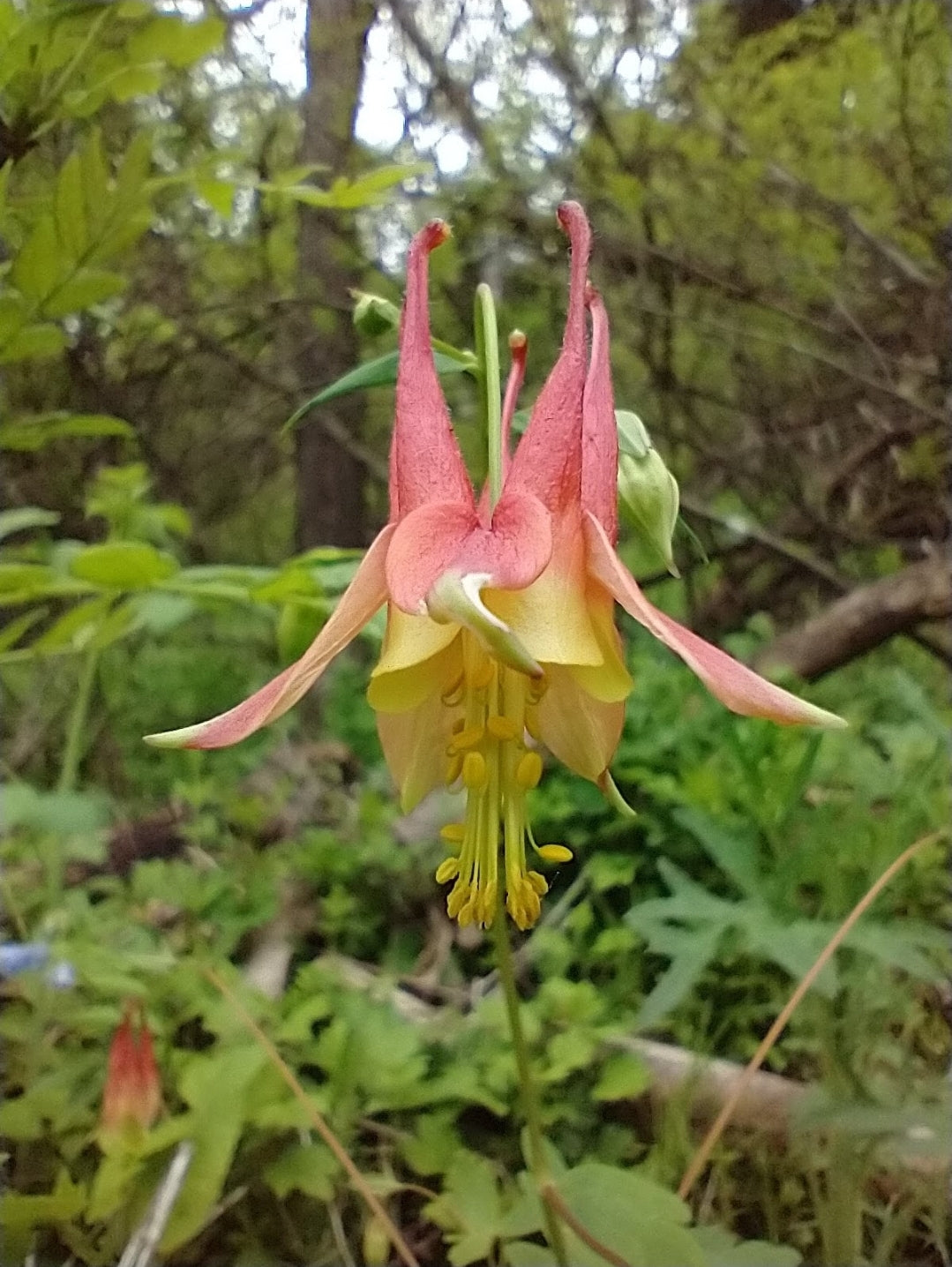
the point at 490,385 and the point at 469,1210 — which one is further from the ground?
the point at 490,385

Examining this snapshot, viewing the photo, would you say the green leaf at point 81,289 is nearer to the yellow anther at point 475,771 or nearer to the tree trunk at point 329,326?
the yellow anther at point 475,771

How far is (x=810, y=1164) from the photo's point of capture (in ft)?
2.44

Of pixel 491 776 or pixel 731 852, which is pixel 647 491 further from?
pixel 731 852

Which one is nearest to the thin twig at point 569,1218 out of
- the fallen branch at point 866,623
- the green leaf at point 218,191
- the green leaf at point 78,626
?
the green leaf at point 78,626

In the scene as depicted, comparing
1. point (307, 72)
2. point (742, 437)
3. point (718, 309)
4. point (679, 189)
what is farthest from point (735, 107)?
point (307, 72)

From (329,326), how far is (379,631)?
111 centimetres

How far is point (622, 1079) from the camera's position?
2.57 feet

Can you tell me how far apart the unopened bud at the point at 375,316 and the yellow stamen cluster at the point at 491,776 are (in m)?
0.20

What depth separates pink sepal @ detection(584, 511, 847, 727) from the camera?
14.3 inches

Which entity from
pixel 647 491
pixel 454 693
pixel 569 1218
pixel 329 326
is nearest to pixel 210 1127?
pixel 569 1218

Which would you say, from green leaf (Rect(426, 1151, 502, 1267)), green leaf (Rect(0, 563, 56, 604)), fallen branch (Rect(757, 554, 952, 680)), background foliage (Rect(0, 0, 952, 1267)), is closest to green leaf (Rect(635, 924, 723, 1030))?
background foliage (Rect(0, 0, 952, 1267))

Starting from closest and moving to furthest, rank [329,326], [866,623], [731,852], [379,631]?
[379,631] → [731,852] → [866,623] → [329,326]

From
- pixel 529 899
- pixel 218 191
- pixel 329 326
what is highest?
pixel 329 326

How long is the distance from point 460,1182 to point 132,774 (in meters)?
0.89
